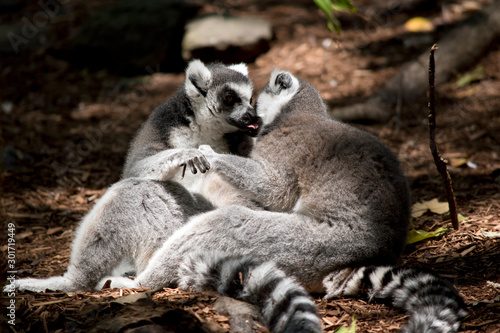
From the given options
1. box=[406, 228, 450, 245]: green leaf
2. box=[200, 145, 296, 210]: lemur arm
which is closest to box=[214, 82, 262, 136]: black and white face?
box=[200, 145, 296, 210]: lemur arm

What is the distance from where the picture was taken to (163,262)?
4.24 metres

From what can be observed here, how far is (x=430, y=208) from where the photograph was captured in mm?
5871

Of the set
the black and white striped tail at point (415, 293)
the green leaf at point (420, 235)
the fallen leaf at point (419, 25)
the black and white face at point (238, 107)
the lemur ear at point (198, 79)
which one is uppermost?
the fallen leaf at point (419, 25)

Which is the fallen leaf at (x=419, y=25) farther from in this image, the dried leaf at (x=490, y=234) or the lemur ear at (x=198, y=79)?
the lemur ear at (x=198, y=79)

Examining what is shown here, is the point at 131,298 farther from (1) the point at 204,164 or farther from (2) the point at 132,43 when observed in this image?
(2) the point at 132,43

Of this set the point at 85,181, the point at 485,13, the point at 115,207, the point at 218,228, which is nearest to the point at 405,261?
the point at 218,228

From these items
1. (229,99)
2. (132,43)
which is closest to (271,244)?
(229,99)

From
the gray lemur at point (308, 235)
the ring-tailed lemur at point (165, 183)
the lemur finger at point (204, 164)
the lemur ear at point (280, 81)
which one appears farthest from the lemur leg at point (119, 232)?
the lemur ear at point (280, 81)

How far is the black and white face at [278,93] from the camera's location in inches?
206

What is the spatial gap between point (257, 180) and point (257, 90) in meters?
5.59

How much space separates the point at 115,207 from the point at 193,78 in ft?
5.66

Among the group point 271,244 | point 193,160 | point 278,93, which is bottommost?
point 271,244

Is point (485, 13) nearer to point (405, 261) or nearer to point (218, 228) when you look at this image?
point (405, 261)

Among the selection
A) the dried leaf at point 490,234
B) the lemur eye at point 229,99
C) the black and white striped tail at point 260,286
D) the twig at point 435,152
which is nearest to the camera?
the black and white striped tail at point 260,286
